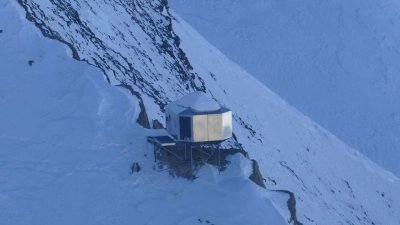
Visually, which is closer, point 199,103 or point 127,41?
point 199,103

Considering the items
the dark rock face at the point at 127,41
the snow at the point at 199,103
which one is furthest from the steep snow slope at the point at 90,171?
the dark rock face at the point at 127,41

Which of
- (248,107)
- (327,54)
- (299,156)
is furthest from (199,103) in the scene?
(327,54)

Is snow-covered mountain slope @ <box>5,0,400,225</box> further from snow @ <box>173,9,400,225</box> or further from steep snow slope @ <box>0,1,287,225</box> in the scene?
steep snow slope @ <box>0,1,287,225</box>

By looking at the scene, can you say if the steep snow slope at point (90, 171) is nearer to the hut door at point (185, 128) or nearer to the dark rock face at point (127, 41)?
the hut door at point (185, 128)

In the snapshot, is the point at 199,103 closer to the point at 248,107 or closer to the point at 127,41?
the point at 127,41

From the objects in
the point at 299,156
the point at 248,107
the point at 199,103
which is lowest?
the point at 299,156

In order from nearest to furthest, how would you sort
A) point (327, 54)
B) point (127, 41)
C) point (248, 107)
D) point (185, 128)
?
point (185, 128) < point (127, 41) < point (248, 107) < point (327, 54)
